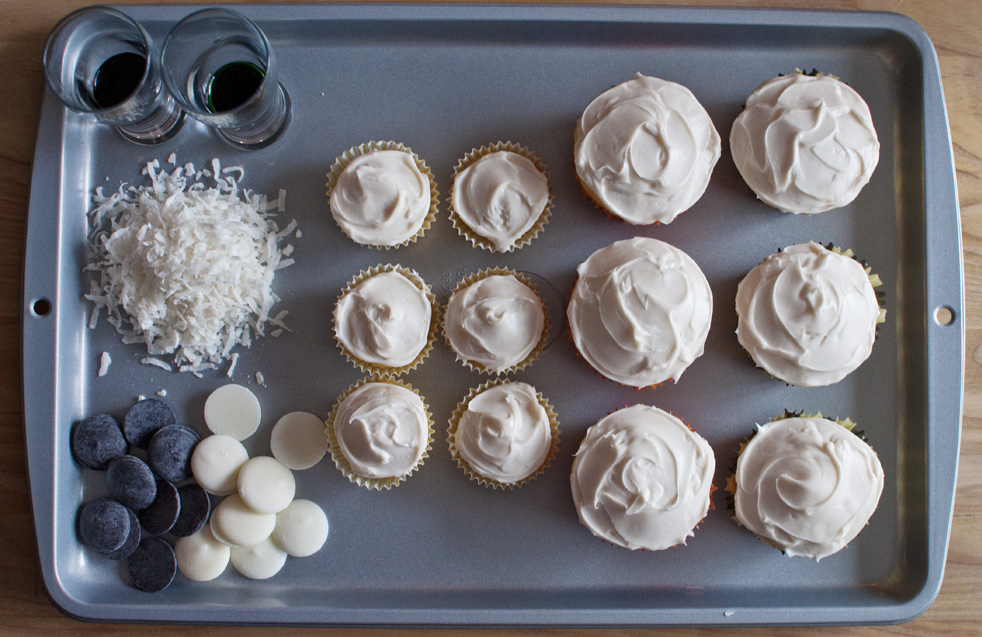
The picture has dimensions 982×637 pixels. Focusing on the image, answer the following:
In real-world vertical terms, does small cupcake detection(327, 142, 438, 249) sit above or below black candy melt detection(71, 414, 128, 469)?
above

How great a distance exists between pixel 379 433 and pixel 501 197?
0.64m

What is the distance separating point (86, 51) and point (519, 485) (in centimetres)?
155

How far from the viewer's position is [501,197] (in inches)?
63.9

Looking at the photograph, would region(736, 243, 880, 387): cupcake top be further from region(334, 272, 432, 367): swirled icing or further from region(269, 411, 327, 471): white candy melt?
region(269, 411, 327, 471): white candy melt

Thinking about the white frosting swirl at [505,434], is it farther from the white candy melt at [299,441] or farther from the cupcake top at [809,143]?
the cupcake top at [809,143]

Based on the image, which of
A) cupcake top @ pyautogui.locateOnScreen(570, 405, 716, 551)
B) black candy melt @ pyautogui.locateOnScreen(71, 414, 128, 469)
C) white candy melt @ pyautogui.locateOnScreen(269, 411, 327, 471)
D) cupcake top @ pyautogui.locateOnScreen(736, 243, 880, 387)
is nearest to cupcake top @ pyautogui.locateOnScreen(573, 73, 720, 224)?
cupcake top @ pyautogui.locateOnScreen(736, 243, 880, 387)

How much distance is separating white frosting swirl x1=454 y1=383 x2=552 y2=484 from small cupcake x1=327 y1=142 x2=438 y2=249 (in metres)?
0.48

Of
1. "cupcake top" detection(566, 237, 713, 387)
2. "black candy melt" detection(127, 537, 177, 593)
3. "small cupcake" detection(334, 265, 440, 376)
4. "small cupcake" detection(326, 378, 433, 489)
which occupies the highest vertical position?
"cupcake top" detection(566, 237, 713, 387)

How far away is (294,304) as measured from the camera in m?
1.76

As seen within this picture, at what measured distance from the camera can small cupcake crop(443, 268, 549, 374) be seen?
158 cm

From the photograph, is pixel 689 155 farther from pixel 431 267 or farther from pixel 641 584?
pixel 641 584

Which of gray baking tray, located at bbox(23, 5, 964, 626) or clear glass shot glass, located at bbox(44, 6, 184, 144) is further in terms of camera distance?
gray baking tray, located at bbox(23, 5, 964, 626)

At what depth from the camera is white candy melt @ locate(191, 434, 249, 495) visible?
169 cm

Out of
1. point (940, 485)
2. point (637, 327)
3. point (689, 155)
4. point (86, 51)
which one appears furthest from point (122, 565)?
point (940, 485)
